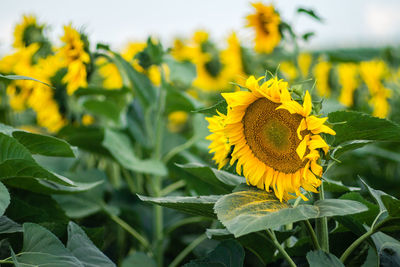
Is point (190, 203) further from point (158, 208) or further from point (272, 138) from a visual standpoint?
point (158, 208)

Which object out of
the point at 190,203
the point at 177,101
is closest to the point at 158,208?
the point at 177,101

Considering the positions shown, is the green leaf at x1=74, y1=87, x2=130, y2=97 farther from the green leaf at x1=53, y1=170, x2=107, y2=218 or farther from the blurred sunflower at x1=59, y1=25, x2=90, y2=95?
the green leaf at x1=53, y1=170, x2=107, y2=218

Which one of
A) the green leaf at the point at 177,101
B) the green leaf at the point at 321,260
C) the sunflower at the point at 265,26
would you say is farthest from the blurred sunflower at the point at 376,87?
the green leaf at the point at 321,260

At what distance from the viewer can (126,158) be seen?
1.05 m

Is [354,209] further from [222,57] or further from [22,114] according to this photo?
[22,114]

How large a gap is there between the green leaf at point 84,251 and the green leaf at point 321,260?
230 mm

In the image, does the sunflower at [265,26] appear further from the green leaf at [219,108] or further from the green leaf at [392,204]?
the green leaf at [392,204]

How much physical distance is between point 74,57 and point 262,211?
85 cm

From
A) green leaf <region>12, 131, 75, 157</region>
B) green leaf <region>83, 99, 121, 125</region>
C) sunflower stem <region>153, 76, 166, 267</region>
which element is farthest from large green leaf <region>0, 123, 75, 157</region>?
green leaf <region>83, 99, 121, 125</region>

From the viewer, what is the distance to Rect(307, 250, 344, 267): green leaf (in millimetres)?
539

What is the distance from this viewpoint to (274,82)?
1.82 feet

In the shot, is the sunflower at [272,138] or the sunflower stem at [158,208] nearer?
the sunflower at [272,138]

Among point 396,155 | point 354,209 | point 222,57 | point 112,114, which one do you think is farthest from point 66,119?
point 354,209

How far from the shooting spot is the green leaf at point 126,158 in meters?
1.01
